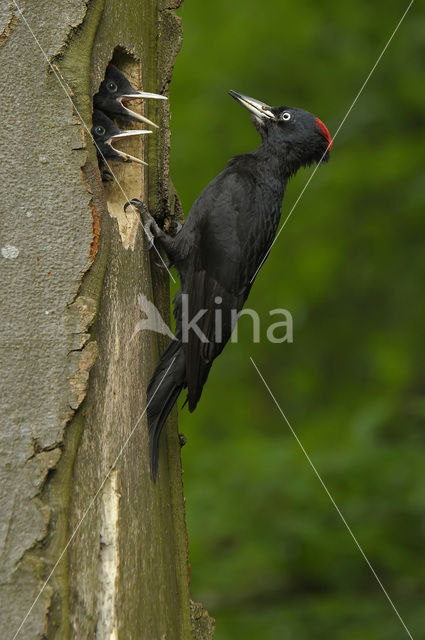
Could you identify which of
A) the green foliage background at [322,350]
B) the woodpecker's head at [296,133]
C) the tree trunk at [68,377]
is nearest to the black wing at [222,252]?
the woodpecker's head at [296,133]

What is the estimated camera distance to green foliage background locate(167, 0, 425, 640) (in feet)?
14.8

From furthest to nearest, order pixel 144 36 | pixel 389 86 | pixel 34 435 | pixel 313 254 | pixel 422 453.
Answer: pixel 313 254 → pixel 389 86 → pixel 422 453 → pixel 144 36 → pixel 34 435

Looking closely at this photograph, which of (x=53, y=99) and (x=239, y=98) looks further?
(x=239, y=98)

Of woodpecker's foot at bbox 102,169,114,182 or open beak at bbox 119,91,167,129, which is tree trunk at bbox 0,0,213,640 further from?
woodpecker's foot at bbox 102,169,114,182

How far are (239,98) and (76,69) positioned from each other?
6.02 ft

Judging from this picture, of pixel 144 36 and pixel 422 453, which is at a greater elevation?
pixel 144 36

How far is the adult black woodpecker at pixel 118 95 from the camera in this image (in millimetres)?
2867

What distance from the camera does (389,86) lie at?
17.4 feet

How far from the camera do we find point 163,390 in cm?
271

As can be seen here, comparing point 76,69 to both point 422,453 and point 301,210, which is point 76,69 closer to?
point 422,453

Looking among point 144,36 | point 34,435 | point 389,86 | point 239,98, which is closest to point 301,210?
point 389,86

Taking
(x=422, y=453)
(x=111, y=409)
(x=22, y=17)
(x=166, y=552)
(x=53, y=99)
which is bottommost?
(x=422, y=453)

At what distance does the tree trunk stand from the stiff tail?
0.15ft

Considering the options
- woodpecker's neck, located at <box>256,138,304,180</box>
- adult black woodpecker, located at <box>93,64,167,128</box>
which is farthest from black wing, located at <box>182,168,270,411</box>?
adult black woodpecker, located at <box>93,64,167,128</box>
